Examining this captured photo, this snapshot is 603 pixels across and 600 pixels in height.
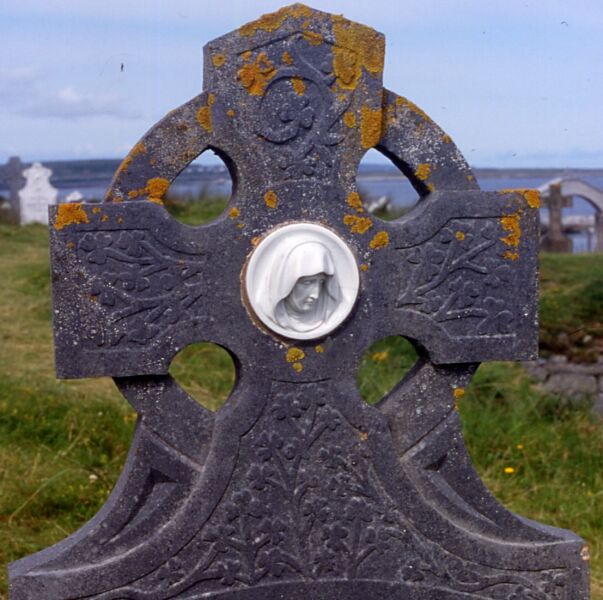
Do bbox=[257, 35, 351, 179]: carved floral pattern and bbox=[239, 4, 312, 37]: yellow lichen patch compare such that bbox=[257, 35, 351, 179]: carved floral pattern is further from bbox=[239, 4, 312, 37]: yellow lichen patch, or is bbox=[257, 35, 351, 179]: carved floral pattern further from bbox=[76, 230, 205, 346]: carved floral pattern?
bbox=[76, 230, 205, 346]: carved floral pattern

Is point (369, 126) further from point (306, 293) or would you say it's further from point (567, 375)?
point (567, 375)

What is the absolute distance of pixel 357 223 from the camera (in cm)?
314

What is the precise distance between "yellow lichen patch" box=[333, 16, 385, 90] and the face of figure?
1.88 ft

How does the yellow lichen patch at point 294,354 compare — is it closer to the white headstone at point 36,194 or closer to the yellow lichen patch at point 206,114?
the yellow lichen patch at point 206,114

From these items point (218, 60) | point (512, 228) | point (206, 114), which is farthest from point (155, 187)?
point (512, 228)

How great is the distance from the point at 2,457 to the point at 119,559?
6.98 feet

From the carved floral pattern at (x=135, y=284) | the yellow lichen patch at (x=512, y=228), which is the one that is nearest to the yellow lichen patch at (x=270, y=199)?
the carved floral pattern at (x=135, y=284)

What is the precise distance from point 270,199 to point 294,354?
0.46 m

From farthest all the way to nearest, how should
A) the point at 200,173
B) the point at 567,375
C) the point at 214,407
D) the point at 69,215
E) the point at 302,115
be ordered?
the point at 200,173 < the point at 567,375 < the point at 214,407 < the point at 302,115 < the point at 69,215

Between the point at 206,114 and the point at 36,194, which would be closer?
the point at 206,114

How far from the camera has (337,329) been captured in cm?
316

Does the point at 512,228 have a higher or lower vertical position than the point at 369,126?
lower

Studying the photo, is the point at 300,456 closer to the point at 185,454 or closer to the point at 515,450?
the point at 185,454

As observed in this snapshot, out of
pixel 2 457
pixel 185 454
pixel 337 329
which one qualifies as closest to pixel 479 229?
pixel 337 329
